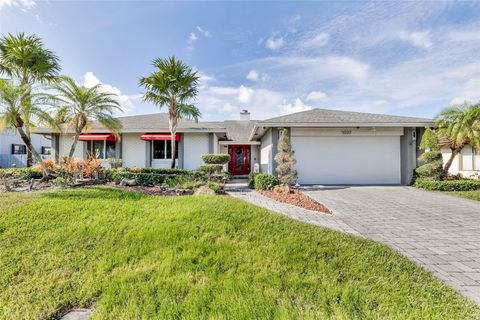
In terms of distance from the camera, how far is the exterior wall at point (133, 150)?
52.0ft

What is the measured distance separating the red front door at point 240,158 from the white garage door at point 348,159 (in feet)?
26.0

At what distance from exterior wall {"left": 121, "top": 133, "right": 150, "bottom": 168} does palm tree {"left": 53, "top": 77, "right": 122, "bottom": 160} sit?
4285 mm

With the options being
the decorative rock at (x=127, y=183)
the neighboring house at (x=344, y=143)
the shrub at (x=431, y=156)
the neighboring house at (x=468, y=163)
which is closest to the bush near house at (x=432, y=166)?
the shrub at (x=431, y=156)

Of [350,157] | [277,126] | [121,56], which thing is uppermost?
[121,56]

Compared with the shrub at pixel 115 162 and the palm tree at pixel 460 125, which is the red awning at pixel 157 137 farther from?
the palm tree at pixel 460 125

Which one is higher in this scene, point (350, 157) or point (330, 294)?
point (350, 157)

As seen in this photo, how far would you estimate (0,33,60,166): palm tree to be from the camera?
43.2ft

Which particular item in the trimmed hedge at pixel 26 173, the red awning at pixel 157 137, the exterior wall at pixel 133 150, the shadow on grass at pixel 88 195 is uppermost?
the red awning at pixel 157 137

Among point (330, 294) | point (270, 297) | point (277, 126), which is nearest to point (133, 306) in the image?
point (270, 297)

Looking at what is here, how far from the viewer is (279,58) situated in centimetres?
1409

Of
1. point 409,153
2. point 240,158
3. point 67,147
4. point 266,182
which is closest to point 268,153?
point 266,182

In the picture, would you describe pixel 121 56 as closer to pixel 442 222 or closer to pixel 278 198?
pixel 278 198

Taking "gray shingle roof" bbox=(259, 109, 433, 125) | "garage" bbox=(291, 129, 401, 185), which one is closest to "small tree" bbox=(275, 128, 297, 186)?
"gray shingle roof" bbox=(259, 109, 433, 125)

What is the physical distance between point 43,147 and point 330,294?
141 ft
